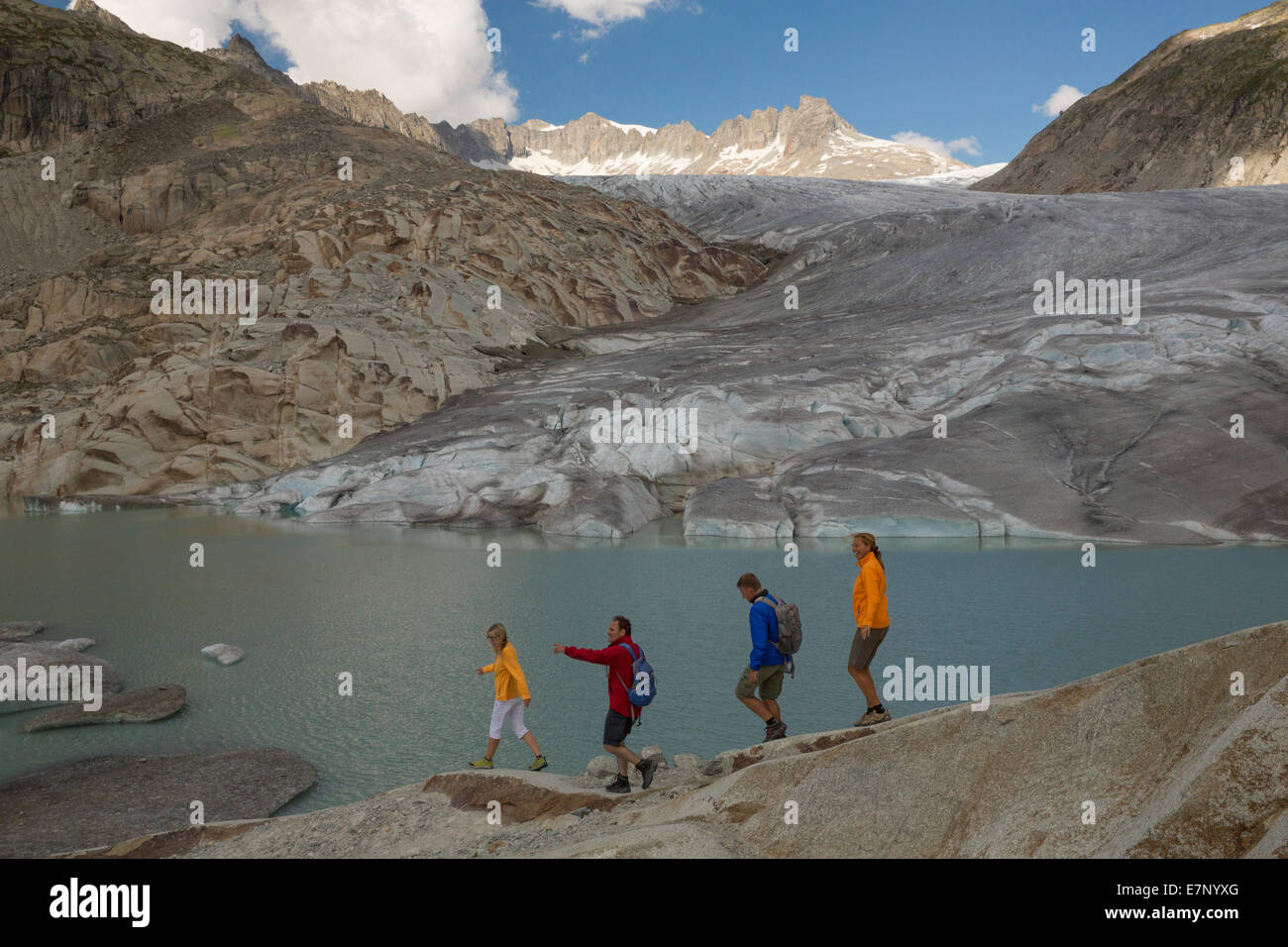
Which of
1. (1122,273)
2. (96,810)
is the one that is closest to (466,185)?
(1122,273)

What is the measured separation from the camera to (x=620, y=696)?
21.0ft

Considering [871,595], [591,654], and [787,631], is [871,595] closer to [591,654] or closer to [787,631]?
[787,631]

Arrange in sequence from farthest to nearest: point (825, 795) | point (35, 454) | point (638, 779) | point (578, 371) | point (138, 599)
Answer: point (578, 371)
point (35, 454)
point (138, 599)
point (638, 779)
point (825, 795)

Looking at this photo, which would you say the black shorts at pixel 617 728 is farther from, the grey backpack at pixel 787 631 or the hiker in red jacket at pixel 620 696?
the grey backpack at pixel 787 631

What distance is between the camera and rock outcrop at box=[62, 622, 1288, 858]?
11.5ft

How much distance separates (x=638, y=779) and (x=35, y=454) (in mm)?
35954

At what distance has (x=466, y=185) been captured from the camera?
2069 inches

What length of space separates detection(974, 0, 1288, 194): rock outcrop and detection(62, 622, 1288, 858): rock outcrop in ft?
259

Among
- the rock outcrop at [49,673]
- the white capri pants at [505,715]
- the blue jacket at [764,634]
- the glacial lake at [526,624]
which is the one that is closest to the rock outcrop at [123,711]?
the glacial lake at [526,624]

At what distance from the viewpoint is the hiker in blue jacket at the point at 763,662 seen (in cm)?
688

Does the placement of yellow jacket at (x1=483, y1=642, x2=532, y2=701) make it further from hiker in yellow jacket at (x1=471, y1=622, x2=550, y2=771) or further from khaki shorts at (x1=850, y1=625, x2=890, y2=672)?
khaki shorts at (x1=850, y1=625, x2=890, y2=672)

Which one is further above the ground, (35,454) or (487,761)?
(35,454)

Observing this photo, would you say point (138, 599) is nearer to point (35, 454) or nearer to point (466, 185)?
point (35, 454)

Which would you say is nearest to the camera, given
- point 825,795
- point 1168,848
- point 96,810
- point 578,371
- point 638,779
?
point 1168,848
